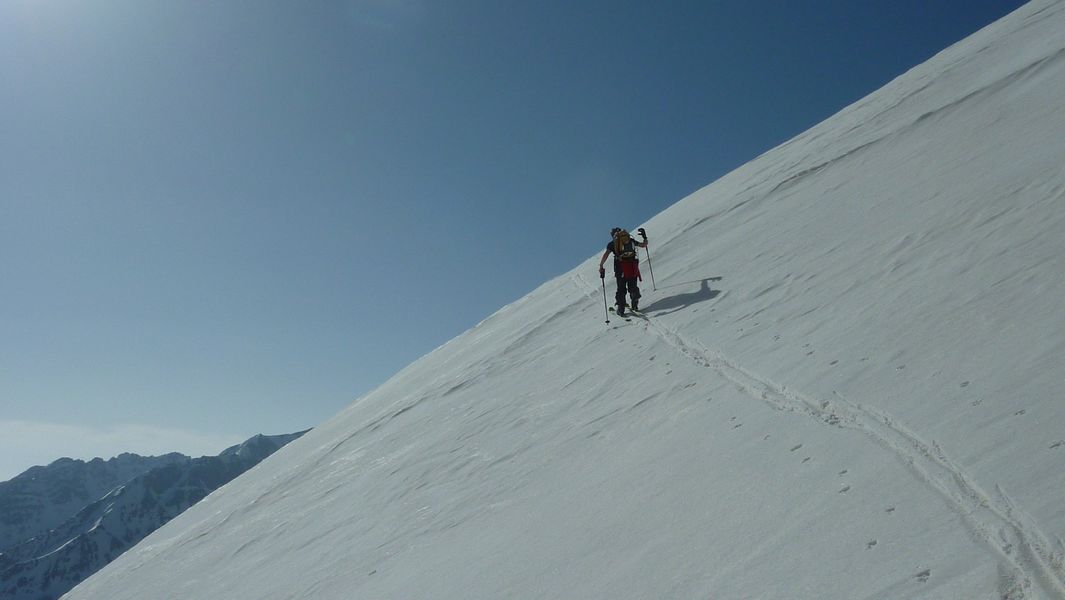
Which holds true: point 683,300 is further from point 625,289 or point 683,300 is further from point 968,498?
point 968,498

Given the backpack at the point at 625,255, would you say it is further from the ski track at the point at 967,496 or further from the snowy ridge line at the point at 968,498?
the snowy ridge line at the point at 968,498

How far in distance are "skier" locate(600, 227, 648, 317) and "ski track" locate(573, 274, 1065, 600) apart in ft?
21.6

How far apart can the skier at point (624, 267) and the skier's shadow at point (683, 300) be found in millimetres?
458

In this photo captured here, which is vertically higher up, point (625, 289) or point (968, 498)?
point (625, 289)

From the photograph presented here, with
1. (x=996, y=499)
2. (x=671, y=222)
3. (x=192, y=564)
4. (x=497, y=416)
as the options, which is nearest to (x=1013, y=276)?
(x=996, y=499)

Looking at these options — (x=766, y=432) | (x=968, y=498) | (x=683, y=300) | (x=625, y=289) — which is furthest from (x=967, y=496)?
(x=625, y=289)

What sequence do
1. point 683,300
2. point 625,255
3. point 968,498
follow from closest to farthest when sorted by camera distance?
point 968,498 < point 683,300 < point 625,255

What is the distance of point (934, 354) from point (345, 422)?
13961mm

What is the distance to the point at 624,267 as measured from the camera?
1341 centimetres

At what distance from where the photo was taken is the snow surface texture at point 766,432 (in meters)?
3.74

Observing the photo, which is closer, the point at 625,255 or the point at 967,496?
the point at 967,496

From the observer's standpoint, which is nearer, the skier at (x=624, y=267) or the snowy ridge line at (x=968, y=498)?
the snowy ridge line at (x=968, y=498)

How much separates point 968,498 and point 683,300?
844 cm

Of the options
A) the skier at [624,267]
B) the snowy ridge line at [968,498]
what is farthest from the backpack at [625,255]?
the snowy ridge line at [968,498]
